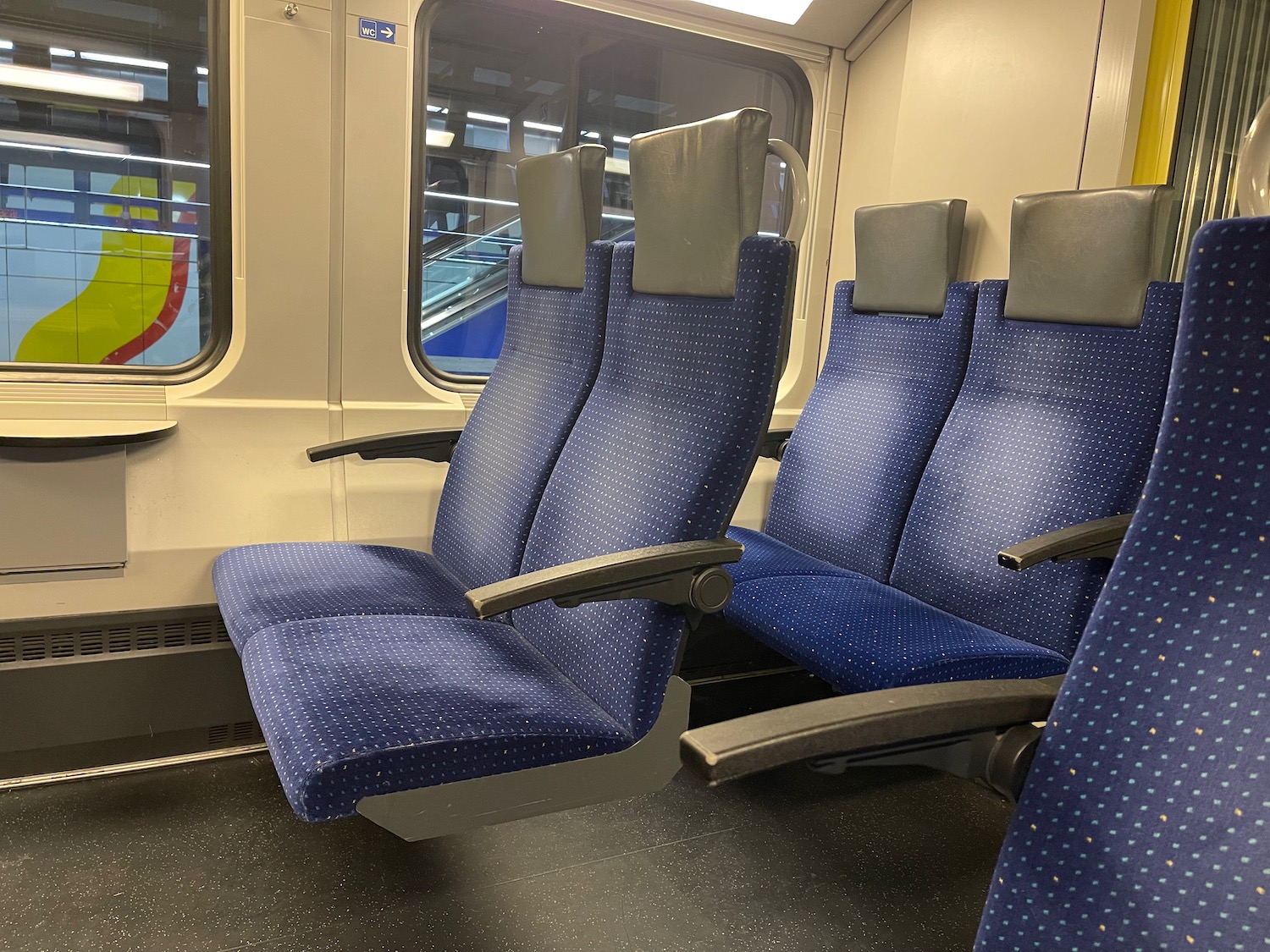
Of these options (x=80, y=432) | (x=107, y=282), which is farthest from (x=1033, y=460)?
(x=107, y=282)

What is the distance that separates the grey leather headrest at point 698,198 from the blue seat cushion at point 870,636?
0.85 m

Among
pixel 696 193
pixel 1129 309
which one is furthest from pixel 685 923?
pixel 1129 309

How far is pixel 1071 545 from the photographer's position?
197cm

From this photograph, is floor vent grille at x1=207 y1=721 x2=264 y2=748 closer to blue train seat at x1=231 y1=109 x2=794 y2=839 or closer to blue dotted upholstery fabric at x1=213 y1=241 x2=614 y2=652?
blue dotted upholstery fabric at x1=213 y1=241 x2=614 y2=652

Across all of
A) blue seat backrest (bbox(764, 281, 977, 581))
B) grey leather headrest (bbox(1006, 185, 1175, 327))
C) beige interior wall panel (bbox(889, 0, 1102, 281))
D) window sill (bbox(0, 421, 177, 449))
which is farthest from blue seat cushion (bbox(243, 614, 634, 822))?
beige interior wall panel (bbox(889, 0, 1102, 281))

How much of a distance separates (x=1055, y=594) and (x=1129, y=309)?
69 cm

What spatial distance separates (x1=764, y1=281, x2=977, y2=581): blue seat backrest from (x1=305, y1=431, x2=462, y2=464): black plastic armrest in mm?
1108

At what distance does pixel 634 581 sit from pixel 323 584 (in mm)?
1013

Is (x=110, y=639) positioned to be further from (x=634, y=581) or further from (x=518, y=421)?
(x=634, y=581)

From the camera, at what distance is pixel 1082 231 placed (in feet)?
7.54

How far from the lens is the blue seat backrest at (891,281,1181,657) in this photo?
2.17m

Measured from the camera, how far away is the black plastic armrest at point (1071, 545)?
1923 mm

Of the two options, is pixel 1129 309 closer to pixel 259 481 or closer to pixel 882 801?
pixel 882 801

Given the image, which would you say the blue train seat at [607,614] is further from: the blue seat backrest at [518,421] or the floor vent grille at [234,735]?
the floor vent grille at [234,735]
